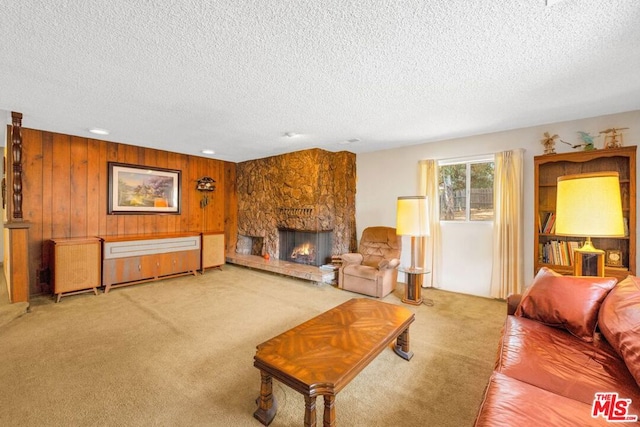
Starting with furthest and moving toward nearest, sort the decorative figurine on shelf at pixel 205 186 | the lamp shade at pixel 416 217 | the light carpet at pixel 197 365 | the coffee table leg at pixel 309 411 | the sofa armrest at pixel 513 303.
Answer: the decorative figurine on shelf at pixel 205 186, the lamp shade at pixel 416 217, the sofa armrest at pixel 513 303, the light carpet at pixel 197 365, the coffee table leg at pixel 309 411

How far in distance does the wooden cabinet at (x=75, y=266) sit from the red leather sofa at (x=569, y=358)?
475 cm

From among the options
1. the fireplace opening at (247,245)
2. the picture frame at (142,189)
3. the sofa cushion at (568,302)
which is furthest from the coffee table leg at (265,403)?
the fireplace opening at (247,245)

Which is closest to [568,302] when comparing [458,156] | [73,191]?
[458,156]

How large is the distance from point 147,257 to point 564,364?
5082 mm

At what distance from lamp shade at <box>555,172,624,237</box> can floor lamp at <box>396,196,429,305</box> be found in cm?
178

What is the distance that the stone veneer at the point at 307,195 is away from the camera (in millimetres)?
4819

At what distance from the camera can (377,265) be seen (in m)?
4.24

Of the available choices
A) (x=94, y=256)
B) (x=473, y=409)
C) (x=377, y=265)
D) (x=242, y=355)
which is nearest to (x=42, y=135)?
(x=94, y=256)

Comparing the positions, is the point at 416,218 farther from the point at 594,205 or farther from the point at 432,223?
the point at 594,205

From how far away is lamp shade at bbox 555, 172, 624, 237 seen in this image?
72.0 inches

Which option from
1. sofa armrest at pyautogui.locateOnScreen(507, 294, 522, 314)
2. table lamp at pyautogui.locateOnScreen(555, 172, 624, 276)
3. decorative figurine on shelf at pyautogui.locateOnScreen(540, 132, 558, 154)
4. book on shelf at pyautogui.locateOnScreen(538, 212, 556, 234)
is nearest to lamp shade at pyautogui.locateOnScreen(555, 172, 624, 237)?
table lamp at pyautogui.locateOnScreen(555, 172, 624, 276)

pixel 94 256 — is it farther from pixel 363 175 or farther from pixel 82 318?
pixel 363 175

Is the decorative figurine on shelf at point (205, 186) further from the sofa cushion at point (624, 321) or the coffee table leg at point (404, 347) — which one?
the sofa cushion at point (624, 321)

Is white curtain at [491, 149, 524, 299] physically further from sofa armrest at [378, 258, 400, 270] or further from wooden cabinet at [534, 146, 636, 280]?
sofa armrest at [378, 258, 400, 270]
